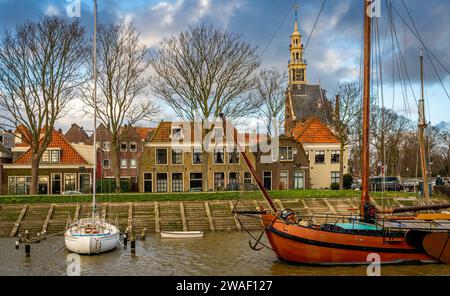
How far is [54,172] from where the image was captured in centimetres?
5772

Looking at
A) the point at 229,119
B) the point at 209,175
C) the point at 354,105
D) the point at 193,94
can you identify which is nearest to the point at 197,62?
the point at 193,94

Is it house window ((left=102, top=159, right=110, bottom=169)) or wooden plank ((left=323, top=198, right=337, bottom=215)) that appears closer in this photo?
wooden plank ((left=323, top=198, right=337, bottom=215))

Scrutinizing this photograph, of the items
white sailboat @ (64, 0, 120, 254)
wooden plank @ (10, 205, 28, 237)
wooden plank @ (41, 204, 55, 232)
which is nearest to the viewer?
white sailboat @ (64, 0, 120, 254)

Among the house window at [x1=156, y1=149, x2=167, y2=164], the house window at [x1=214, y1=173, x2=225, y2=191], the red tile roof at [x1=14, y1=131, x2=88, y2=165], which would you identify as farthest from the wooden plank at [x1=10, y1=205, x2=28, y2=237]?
the house window at [x1=214, y1=173, x2=225, y2=191]

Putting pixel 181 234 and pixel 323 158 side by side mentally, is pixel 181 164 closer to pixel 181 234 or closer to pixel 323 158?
pixel 323 158

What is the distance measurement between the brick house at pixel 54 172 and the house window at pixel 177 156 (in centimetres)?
959

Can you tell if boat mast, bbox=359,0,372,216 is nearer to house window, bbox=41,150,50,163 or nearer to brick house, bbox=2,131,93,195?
brick house, bbox=2,131,93,195

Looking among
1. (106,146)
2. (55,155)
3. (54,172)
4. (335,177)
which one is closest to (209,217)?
(54,172)

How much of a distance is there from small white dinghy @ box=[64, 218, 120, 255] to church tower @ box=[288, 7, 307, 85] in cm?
7948

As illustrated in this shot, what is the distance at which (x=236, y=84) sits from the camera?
161 ft

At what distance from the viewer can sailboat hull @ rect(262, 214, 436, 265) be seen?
2406cm

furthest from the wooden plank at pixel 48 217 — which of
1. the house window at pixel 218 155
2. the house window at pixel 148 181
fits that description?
the house window at pixel 218 155

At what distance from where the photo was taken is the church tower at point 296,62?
10650 cm

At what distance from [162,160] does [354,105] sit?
21502 millimetres
